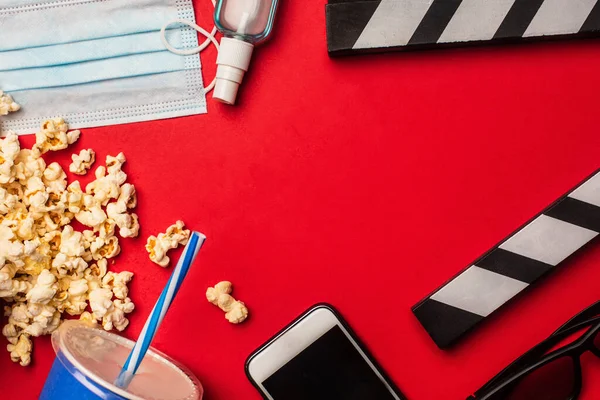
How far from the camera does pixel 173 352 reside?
3.44 feet

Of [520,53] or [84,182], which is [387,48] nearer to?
[520,53]

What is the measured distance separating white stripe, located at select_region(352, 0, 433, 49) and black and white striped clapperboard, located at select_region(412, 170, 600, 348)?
0.38 metres

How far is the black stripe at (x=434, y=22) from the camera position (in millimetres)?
956

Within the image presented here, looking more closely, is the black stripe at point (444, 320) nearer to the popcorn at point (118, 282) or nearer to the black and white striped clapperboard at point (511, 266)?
the black and white striped clapperboard at point (511, 266)

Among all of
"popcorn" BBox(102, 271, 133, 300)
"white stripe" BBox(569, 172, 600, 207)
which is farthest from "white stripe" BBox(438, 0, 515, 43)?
"popcorn" BBox(102, 271, 133, 300)

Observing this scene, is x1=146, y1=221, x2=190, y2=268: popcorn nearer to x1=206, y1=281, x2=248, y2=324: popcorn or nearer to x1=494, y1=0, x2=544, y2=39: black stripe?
x1=206, y1=281, x2=248, y2=324: popcorn

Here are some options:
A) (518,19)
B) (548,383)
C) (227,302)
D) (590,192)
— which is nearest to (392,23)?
(518,19)

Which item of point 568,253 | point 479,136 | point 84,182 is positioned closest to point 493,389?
point 568,253

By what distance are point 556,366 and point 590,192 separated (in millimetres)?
290

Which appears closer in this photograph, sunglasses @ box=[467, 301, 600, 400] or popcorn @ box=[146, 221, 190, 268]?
sunglasses @ box=[467, 301, 600, 400]

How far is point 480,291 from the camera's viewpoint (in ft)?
3.28

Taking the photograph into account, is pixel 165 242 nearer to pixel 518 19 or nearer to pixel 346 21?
pixel 346 21

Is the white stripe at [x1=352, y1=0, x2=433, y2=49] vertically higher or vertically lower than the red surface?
higher

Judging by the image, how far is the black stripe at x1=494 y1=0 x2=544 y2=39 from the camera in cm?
95
